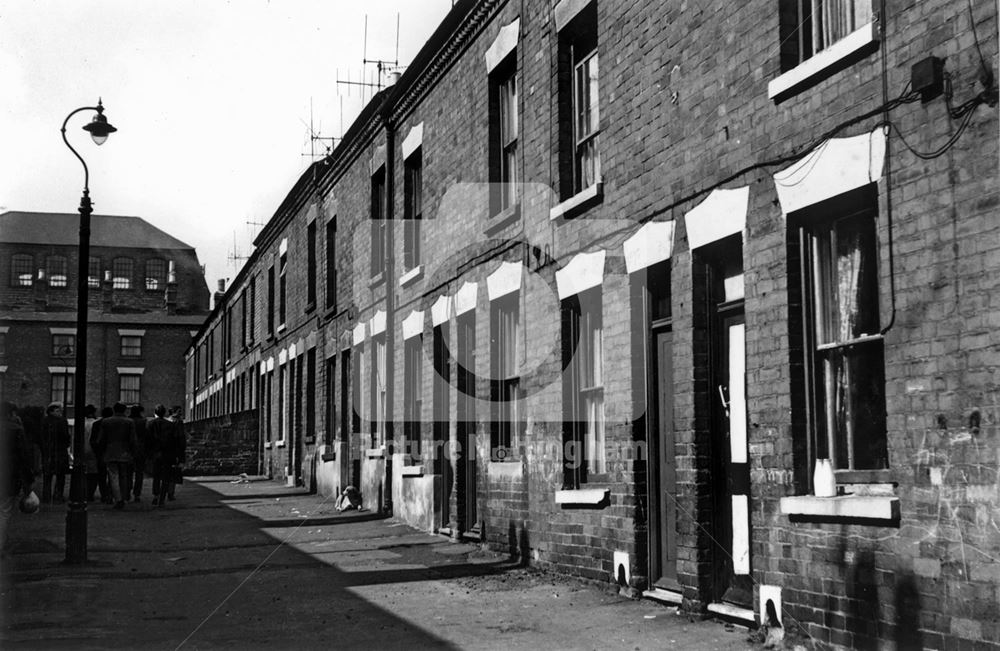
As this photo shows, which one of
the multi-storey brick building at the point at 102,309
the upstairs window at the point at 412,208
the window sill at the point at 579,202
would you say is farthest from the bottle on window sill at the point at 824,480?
the multi-storey brick building at the point at 102,309

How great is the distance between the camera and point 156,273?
68062mm

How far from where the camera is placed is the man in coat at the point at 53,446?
57.0ft

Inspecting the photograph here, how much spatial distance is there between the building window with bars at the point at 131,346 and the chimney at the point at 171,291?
4194 millimetres

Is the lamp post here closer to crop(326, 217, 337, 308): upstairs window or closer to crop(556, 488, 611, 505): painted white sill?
crop(556, 488, 611, 505): painted white sill

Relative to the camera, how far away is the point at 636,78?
9484 mm

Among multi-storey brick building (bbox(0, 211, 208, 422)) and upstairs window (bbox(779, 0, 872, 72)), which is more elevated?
multi-storey brick building (bbox(0, 211, 208, 422))

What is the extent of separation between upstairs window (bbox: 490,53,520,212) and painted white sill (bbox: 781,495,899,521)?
660 cm

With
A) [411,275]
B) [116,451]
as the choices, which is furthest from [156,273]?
[411,275]

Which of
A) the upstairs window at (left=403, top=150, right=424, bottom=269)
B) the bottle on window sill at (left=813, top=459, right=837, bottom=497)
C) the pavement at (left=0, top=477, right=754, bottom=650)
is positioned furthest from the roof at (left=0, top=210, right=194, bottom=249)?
the bottle on window sill at (left=813, top=459, right=837, bottom=497)

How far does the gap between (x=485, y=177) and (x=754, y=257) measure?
19.8 feet

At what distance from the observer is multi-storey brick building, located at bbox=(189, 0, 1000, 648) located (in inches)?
231

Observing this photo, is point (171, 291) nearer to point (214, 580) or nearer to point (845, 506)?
point (214, 580)

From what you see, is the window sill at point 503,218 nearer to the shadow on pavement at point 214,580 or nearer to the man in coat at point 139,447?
the shadow on pavement at point 214,580

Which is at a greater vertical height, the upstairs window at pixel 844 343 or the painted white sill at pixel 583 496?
the upstairs window at pixel 844 343
